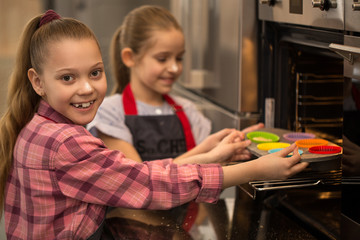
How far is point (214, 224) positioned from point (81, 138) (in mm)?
386

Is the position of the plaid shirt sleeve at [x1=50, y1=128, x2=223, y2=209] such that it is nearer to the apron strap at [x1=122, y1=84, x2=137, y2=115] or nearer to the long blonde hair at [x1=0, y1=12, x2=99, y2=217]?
the long blonde hair at [x1=0, y1=12, x2=99, y2=217]

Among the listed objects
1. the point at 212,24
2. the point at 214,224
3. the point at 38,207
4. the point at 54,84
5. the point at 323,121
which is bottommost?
the point at 214,224

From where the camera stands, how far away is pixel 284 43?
4.51ft

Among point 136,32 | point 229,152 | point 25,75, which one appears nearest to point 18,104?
point 25,75

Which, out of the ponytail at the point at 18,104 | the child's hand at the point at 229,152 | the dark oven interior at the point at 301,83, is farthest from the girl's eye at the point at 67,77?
the dark oven interior at the point at 301,83

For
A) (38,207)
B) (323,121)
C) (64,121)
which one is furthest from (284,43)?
(38,207)

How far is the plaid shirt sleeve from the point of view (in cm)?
106

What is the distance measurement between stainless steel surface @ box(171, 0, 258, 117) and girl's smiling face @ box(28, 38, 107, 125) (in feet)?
1.61

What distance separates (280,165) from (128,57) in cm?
75

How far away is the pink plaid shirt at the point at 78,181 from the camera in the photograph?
106cm

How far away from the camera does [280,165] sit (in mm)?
1063

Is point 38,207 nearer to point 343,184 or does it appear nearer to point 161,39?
point 343,184

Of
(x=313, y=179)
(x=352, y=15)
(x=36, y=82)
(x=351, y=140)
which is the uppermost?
(x=352, y=15)

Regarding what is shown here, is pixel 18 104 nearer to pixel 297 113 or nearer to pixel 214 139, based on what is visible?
pixel 214 139
